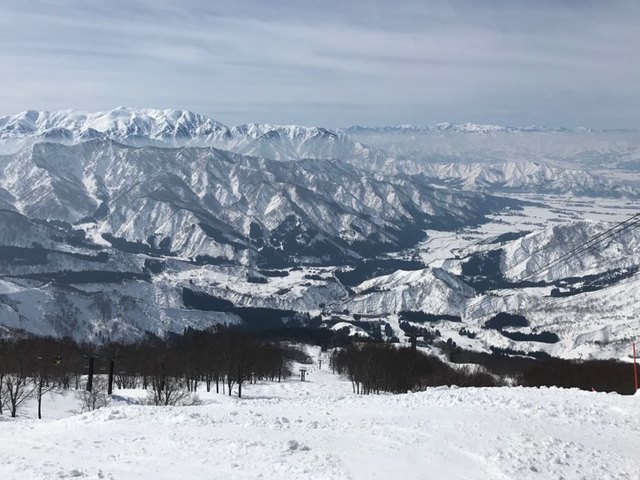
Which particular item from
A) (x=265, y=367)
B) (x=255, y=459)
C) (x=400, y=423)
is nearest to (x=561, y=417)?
(x=400, y=423)

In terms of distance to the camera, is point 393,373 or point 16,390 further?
point 393,373

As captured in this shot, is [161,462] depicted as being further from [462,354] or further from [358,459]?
[462,354]

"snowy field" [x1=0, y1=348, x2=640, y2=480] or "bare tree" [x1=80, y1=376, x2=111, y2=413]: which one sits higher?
"snowy field" [x1=0, y1=348, x2=640, y2=480]

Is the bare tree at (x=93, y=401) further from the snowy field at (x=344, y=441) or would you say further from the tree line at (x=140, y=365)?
the snowy field at (x=344, y=441)

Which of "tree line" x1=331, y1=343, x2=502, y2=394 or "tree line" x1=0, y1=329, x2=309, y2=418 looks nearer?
"tree line" x1=0, y1=329, x2=309, y2=418

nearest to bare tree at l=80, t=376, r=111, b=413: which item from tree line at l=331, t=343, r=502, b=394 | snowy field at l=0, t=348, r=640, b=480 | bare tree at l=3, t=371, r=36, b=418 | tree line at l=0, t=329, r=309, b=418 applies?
tree line at l=0, t=329, r=309, b=418

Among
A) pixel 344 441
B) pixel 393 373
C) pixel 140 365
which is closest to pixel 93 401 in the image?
pixel 140 365

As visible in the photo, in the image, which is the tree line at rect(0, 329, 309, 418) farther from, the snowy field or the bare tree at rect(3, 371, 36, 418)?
the snowy field

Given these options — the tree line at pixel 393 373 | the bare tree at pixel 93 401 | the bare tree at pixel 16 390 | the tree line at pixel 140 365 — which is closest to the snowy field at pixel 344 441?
the bare tree at pixel 16 390

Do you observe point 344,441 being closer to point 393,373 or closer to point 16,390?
point 16,390
